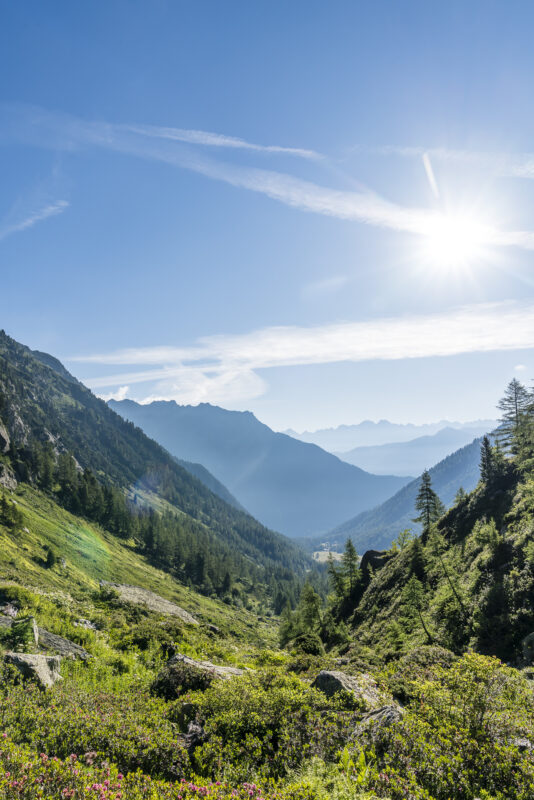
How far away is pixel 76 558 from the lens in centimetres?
7194

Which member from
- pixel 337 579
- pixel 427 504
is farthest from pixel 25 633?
pixel 427 504

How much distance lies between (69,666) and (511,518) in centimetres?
Answer: 4934

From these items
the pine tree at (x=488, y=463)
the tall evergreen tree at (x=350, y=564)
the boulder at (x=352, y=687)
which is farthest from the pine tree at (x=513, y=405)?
the boulder at (x=352, y=687)

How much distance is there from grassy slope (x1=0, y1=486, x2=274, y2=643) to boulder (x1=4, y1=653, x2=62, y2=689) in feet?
82.0

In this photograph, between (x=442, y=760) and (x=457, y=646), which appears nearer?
(x=442, y=760)

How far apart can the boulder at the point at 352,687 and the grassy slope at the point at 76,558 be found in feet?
109

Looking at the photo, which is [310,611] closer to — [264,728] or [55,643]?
[55,643]

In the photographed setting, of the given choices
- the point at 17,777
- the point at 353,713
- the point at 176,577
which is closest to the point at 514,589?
the point at 353,713

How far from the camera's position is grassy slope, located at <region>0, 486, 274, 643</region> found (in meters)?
50.3

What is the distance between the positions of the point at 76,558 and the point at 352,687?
75295 millimetres

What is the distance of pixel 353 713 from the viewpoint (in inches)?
431

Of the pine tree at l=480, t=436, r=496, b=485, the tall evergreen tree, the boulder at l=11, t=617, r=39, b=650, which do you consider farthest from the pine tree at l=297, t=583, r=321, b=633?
the boulder at l=11, t=617, r=39, b=650

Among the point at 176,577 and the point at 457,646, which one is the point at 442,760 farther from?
the point at 176,577

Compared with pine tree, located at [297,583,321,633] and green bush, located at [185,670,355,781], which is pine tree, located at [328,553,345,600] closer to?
pine tree, located at [297,583,321,633]
